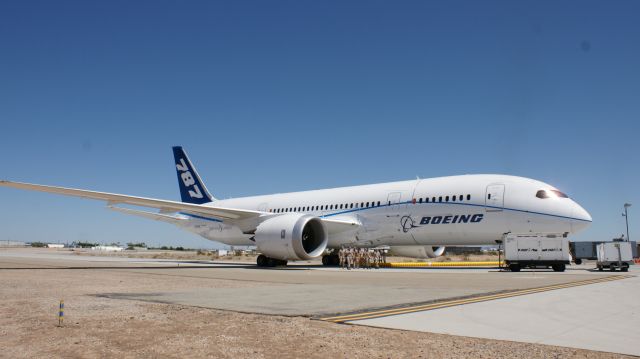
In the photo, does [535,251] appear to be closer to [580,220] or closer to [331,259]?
[580,220]

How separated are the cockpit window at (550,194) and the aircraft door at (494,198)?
1.49m

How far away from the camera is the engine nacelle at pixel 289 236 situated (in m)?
23.0

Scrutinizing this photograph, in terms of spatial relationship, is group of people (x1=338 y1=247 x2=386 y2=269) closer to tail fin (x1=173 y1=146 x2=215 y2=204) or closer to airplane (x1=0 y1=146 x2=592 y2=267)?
airplane (x1=0 y1=146 x2=592 y2=267)

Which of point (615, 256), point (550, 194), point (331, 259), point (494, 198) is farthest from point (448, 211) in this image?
point (331, 259)

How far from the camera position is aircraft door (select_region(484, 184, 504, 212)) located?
21.8 meters

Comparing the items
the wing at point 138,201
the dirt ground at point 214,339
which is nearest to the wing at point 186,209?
the wing at point 138,201

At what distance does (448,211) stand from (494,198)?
2080 mm

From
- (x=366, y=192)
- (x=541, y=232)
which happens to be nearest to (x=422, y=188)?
(x=366, y=192)

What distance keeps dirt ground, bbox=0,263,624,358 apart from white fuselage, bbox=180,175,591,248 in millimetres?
16881

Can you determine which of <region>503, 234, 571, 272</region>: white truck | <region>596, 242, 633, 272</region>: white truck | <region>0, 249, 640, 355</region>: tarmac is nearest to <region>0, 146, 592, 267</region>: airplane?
<region>503, 234, 571, 272</region>: white truck

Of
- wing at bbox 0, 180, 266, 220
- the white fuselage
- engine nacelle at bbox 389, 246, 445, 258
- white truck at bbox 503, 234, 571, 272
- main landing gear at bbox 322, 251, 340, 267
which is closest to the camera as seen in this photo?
wing at bbox 0, 180, 266, 220

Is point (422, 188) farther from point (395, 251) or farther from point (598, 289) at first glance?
point (598, 289)

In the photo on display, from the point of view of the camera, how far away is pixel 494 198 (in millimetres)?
21891

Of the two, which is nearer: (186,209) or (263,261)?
(186,209)
